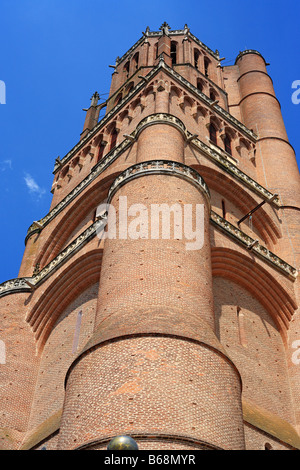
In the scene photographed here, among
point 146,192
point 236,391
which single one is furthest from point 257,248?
point 236,391

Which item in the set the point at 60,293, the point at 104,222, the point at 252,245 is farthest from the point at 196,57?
the point at 60,293

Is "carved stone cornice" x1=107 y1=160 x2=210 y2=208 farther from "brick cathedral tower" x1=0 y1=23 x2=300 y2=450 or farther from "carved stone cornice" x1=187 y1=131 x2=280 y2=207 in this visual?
"carved stone cornice" x1=187 y1=131 x2=280 y2=207

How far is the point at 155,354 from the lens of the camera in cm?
976

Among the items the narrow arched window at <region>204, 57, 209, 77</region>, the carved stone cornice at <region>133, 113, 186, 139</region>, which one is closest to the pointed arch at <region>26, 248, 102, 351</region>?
the carved stone cornice at <region>133, 113, 186, 139</region>

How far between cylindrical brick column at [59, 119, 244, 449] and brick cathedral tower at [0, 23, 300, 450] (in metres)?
0.03

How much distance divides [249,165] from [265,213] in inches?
158

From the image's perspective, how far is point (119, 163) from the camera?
19.0 m

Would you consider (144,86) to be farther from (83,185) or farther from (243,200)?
(243,200)

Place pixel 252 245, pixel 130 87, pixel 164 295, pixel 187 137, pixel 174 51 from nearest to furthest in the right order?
pixel 164 295, pixel 252 245, pixel 187 137, pixel 130 87, pixel 174 51

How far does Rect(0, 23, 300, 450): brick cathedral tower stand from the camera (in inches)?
372

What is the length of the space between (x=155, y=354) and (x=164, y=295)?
179 cm

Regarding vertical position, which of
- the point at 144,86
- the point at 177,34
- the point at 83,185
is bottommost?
the point at 83,185

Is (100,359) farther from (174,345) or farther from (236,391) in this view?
(236,391)
